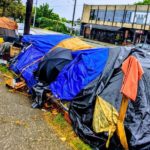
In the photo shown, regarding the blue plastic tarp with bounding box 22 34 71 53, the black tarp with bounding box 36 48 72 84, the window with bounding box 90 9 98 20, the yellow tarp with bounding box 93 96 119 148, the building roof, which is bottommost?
the building roof

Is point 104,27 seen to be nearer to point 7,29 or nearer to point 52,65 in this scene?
point 7,29

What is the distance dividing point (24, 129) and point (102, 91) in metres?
1.64

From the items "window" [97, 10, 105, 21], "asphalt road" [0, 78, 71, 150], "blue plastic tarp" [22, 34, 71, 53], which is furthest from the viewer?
"window" [97, 10, 105, 21]

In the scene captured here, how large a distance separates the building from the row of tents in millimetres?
36475

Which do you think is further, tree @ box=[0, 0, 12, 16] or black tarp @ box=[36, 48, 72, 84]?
tree @ box=[0, 0, 12, 16]

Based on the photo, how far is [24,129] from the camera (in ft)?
19.4

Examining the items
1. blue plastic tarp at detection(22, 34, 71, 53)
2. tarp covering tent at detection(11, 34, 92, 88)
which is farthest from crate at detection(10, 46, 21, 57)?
blue plastic tarp at detection(22, 34, 71, 53)

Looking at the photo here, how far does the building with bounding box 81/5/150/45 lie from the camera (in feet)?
153

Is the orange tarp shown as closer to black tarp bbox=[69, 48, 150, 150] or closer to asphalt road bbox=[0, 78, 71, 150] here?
asphalt road bbox=[0, 78, 71, 150]

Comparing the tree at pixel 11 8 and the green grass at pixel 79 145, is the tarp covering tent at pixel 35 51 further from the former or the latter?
the tree at pixel 11 8

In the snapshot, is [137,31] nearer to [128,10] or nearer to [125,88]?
[128,10]

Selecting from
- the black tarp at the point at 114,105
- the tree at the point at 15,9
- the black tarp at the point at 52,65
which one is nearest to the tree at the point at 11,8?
the tree at the point at 15,9

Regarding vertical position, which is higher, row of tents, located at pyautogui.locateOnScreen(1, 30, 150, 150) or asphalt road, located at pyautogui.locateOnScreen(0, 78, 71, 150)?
row of tents, located at pyautogui.locateOnScreen(1, 30, 150, 150)

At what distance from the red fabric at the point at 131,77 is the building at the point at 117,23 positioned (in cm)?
3835
